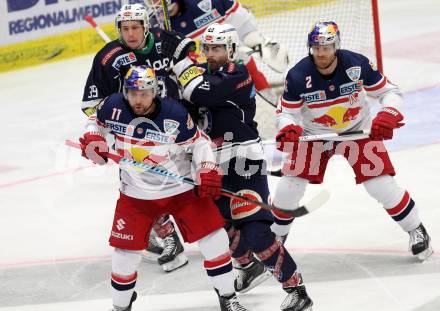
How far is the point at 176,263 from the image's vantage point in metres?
5.27

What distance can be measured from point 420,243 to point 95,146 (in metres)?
1.74

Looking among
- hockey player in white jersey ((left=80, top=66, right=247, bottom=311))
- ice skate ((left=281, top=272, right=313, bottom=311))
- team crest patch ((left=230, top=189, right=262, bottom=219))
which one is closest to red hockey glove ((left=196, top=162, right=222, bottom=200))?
hockey player in white jersey ((left=80, top=66, right=247, bottom=311))

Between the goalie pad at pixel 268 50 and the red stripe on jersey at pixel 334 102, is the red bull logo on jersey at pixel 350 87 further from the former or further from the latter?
the goalie pad at pixel 268 50

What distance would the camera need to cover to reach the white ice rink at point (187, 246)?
4.82 m

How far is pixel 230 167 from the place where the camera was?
184 inches

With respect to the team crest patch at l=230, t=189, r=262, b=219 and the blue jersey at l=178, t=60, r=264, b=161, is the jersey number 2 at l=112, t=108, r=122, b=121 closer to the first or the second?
the blue jersey at l=178, t=60, r=264, b=161

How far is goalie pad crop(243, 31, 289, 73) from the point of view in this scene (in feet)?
23.6

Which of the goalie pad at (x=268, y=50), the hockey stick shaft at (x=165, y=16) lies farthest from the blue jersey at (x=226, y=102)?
the goalie pad at (x=268, y=50)

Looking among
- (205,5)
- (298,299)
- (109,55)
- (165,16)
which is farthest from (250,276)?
(205,5)

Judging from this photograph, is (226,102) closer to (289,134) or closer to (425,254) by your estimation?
(289,134)

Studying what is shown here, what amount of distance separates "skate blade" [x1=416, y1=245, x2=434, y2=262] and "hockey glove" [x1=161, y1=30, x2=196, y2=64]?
5.11 feet

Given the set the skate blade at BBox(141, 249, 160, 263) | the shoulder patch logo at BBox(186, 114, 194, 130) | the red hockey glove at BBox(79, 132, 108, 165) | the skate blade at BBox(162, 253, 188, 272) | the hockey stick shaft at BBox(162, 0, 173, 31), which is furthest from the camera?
the hockey stick shaft at BBox(162, 0, 173, 31)

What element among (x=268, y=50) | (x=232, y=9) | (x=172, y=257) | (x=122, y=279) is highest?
(x=232, y=9)

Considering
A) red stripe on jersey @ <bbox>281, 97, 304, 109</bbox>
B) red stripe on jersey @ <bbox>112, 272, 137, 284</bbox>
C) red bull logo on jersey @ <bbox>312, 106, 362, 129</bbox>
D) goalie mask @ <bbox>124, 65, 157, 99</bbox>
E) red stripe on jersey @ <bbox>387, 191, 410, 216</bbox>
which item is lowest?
red stripe on jersey @ <bbox>112, 272, 137, 284</bbox>
